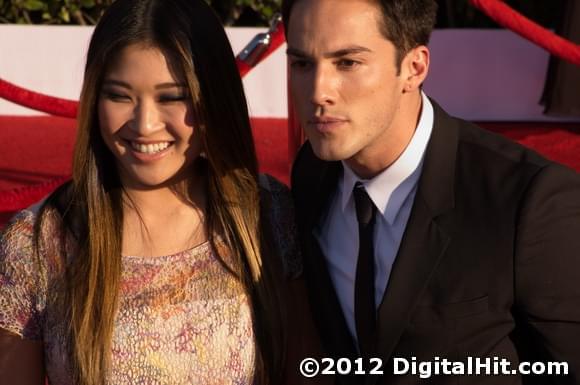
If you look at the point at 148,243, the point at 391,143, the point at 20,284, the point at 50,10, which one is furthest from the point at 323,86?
the point at 50,10

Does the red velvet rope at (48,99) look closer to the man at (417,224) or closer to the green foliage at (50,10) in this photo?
the man at (417,224)

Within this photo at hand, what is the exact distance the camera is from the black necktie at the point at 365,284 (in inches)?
88.1

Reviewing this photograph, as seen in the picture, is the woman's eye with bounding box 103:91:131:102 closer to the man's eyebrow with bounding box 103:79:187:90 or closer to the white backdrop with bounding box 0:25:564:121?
the man's eyebrow with bounding box 103:79:187:90

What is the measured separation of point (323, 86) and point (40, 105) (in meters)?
1.75

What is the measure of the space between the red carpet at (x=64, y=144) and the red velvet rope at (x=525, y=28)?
1099 millimetres

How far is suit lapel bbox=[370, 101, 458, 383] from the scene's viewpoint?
2.18 metres

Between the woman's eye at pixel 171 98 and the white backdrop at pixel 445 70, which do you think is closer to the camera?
the woman's eye at pixel 171 98

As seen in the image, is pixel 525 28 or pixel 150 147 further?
pixel 525 28

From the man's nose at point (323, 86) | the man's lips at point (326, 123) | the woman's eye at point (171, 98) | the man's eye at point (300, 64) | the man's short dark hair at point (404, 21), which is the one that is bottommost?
the man's lips at point (326, 123)

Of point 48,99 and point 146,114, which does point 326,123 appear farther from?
point 48,99

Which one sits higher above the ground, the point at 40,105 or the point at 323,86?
the point at 323,86

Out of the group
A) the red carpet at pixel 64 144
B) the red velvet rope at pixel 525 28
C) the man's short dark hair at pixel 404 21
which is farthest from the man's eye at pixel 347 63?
the red carpet at pixel 64 144

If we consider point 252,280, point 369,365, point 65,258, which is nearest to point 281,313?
point 252,280

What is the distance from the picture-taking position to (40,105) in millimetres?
3646
